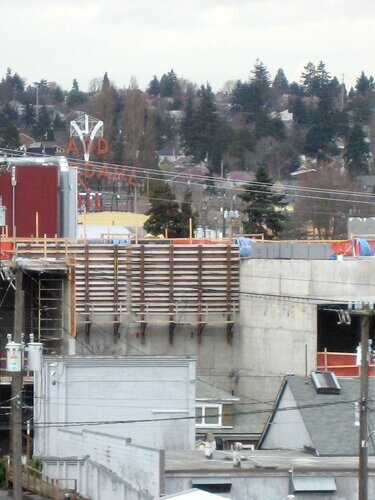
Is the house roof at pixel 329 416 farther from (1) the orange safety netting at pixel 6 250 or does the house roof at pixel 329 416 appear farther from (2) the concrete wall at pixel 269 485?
(1) the orange safety netting at pixel 6 250

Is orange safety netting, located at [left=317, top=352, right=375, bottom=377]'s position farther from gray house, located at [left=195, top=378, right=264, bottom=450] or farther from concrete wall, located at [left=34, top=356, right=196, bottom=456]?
concrete wall, located at [left=34, top=356, right=196, bottom=456]

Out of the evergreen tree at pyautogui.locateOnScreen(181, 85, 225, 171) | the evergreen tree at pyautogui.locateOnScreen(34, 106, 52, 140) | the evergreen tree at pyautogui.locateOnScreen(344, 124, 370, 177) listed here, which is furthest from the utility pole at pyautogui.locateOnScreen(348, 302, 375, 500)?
the evergreen tree at pyautogui.locateOnScreen(34, 106, 52, 140)

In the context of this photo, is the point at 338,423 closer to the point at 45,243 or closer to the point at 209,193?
the point at 45,243

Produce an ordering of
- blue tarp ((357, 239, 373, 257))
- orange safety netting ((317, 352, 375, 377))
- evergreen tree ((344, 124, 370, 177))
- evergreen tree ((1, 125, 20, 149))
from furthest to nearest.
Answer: evergreen tree ((344, 124, 370, 177)) < evergreen tree ((1, 125, 20, 149)) < blue tarp ((357, 239, 373, 257)) < orange safety netting ((317, 352, 375, 377))

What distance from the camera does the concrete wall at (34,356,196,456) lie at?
1678 inches

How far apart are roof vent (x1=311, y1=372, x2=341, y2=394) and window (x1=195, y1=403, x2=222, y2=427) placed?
14.7 ft

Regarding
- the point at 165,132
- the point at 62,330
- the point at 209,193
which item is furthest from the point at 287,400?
the point at 165,132

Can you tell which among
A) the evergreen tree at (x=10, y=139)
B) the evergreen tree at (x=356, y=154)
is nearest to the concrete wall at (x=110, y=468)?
the evergreen tree at (x=10, y=139)

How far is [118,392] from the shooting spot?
4291cm

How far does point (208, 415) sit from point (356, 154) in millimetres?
111937

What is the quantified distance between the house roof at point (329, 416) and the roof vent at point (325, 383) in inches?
4.5

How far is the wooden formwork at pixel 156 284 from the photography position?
5228 cm

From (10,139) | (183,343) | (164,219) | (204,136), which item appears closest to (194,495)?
(183,343)

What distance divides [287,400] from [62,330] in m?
11.9
